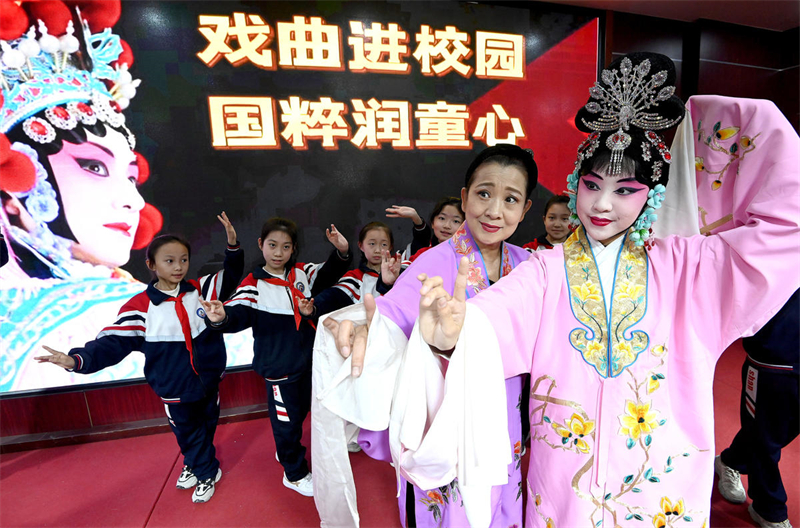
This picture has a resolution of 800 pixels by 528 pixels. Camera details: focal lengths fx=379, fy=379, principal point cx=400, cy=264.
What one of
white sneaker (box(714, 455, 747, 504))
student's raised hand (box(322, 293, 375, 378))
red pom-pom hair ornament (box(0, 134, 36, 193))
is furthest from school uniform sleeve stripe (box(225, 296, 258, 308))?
white sneaker (box(714, 455, 747, 504))

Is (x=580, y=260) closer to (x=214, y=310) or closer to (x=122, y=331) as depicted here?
(x=214, y=310)

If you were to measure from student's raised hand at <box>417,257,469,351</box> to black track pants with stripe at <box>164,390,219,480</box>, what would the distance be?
1785 mm

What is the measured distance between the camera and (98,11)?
243 centimetres

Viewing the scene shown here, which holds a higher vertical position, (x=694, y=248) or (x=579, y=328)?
(x=694, y=248)

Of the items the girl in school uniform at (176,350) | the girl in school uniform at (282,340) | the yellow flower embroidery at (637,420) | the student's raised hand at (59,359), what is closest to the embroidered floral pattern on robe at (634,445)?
the yellow flower embroidery at (637,420)

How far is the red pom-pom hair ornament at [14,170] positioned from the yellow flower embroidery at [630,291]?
11.0ft

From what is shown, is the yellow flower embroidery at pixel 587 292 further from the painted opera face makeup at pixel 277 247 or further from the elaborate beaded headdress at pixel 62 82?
the elaborate beaded headdress at pixel 62 82

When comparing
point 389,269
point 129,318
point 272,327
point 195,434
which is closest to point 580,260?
point 389,269

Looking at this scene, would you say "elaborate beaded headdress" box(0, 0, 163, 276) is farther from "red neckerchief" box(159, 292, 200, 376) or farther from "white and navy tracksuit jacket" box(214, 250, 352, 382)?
"white and navy tracksuit jacket" box(214, 250, 352, 382)

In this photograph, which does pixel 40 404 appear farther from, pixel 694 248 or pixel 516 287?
pixel 694 248

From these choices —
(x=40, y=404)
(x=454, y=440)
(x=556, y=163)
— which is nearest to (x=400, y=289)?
(x=454, y=440)

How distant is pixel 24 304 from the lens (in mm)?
2541

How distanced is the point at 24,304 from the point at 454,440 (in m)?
3.10

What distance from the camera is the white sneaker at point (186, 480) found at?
2201mm
